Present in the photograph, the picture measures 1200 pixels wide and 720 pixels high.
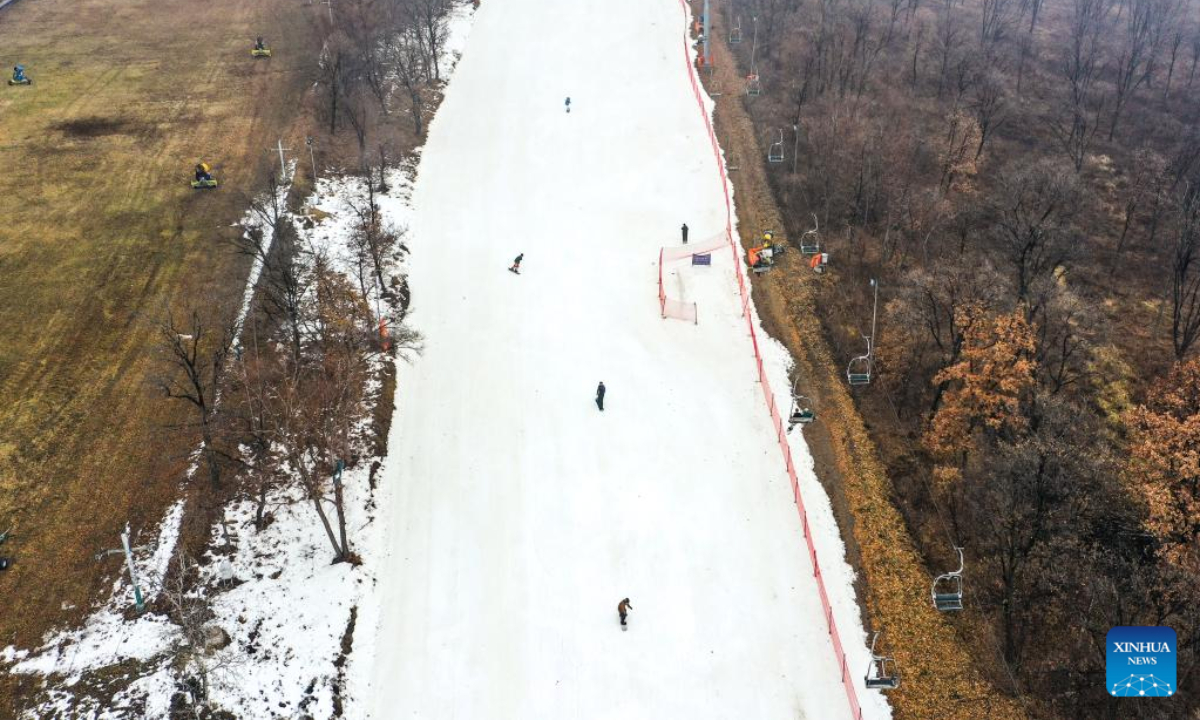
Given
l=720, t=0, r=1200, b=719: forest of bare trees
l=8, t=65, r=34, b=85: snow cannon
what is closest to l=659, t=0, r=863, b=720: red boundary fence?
l=720, t=0, r=1200, b=719: forest of bare trees

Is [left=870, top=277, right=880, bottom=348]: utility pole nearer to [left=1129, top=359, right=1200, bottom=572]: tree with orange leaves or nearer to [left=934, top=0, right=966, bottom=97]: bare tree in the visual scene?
[left=1129, top=359, right=1200, bottom=572]: tree with orange leaves

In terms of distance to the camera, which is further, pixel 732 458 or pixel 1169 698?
pixel 732 458

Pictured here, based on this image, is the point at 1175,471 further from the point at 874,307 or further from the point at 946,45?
the point at 946,45

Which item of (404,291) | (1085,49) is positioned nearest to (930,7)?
(1085,49)

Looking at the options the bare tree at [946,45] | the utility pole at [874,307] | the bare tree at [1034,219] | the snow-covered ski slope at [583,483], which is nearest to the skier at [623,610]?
the snow-covered ski slope at [583,483]

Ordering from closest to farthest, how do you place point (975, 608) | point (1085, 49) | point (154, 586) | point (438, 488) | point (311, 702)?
point (311, 702)
point (154, 586)
point (975, 608)
point (438, 488)
point (1085, 49)

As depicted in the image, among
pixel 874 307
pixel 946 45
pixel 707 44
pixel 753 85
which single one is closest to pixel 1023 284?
pixel 874 307

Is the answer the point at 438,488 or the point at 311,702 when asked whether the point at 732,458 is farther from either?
the point at 311,702

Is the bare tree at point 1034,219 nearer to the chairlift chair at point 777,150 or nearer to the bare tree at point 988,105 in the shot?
the bare tree at point 988,105
